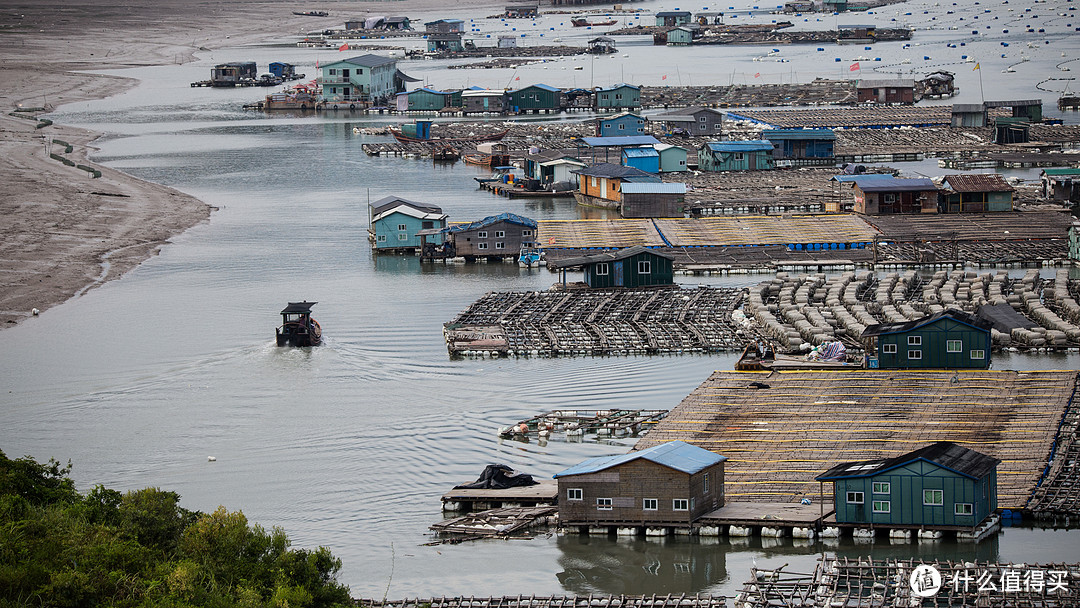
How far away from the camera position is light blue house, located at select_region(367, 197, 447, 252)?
149 ft

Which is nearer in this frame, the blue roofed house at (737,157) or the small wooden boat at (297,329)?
the small wooden boat at (297,329)

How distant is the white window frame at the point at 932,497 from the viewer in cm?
2078

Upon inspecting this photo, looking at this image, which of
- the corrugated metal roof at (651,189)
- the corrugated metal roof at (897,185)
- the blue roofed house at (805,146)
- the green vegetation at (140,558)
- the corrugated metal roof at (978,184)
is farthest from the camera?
the blue roofed house at (805,146)

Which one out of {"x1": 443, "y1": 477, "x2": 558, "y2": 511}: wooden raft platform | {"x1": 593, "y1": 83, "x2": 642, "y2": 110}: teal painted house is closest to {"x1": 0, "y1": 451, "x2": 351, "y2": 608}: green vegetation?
{"x1": 443, "y1": 477, "x2": 558, "y2": 511}: wooden raft platform

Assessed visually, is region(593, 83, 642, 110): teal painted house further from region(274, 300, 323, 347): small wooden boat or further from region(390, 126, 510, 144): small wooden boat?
region(274, 300, 323, 347): small wooden boat

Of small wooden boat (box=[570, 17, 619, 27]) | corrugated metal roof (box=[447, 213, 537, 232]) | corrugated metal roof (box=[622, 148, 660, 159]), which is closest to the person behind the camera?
corrugated metal roof (box=[447, 213, 537, 232])

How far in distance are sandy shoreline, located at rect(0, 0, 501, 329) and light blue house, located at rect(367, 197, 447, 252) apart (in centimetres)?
727

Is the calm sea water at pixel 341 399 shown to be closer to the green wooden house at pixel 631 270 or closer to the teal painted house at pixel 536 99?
the green wooden house at pixel 631 270

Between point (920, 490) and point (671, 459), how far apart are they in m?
3.50

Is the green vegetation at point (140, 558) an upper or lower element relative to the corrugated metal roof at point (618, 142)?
lower

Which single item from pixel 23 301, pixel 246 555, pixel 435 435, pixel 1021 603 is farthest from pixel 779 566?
pixel 23 301

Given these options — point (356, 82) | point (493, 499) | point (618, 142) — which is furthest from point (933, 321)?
point (356, 82)

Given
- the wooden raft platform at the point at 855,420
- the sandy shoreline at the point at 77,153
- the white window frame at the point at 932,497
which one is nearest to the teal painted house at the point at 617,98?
the sandy shoreline at the point at 77,153

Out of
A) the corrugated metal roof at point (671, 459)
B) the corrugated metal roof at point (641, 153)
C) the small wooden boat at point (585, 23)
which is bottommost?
the corrugated metal roof at point (671, 459)
